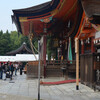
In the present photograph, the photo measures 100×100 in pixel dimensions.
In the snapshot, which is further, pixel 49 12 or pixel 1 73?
pixel 1 73

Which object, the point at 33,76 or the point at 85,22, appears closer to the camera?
the point at 85,22

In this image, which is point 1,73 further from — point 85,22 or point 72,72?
point 85,22

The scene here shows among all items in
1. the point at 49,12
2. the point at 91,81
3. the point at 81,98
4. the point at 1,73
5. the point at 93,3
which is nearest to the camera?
the point at 93,3

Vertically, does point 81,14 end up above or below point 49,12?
below

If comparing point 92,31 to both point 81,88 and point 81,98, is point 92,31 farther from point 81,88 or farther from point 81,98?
point 81,98

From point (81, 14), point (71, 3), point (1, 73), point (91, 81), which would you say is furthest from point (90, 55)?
point (1, 73)

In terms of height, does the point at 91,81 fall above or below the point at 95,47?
below

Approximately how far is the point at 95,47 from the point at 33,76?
6301 millimetres

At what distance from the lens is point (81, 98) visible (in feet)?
27.9

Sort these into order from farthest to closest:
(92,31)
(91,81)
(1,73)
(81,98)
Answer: (1,73)
(92,31)
(91,81)
(81,98)

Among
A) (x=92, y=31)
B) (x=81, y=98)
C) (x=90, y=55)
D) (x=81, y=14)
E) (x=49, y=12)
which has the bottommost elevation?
(x=81, y=98)

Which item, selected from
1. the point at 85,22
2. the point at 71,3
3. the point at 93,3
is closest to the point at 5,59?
the point at 71,3

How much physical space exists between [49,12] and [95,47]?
5094 millimetres

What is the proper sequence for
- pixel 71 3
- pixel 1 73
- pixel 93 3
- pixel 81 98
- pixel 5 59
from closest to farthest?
pixel 93 3
pixel 81 98
pixel 71 3
pixel 1 73
pixel 5 59
